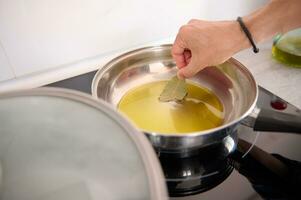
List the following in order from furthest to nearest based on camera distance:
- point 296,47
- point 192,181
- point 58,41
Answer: point 296,47, point 58,41, point 192,181

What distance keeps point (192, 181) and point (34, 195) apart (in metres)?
0.21

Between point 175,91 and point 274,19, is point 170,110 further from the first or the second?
point 274,19

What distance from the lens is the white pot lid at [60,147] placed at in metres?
0.28

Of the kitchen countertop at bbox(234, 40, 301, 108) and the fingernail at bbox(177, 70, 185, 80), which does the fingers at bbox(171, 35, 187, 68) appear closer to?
the fingernail at bbox(177, 70, 185, 80)

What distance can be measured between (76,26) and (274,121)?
1.19ft

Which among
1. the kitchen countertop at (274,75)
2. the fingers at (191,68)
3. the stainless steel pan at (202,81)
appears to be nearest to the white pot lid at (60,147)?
the stainless steel pan at (202,81)

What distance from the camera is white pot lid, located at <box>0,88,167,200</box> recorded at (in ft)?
0.92

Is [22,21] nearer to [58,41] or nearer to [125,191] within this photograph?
[58,41]

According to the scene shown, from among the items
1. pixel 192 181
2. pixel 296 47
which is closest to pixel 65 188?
pixel 192 181

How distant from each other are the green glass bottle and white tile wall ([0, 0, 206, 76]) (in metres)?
0.19

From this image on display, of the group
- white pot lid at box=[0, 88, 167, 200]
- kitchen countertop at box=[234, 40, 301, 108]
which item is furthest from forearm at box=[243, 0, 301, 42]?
white pot lid at box=[0, 88, 167, 200]

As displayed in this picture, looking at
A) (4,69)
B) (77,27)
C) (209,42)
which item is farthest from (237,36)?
(4,69)

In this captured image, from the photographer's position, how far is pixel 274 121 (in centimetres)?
44

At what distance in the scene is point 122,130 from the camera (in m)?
0.27
